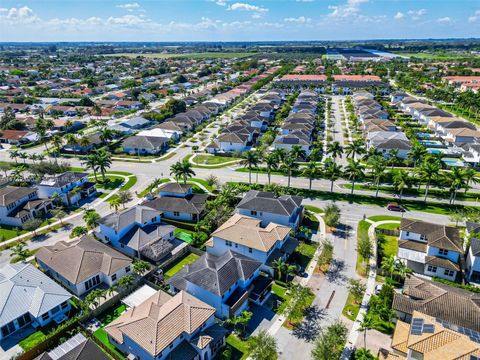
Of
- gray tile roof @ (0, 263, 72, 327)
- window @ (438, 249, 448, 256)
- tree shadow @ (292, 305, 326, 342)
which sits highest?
window @ (438, 249, 448, 256)

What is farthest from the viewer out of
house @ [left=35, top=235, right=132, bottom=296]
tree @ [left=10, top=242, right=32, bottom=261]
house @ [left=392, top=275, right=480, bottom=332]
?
tree @ [left=10, top=242, right=32, bottom=261]

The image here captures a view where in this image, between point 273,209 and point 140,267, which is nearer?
point 140,267

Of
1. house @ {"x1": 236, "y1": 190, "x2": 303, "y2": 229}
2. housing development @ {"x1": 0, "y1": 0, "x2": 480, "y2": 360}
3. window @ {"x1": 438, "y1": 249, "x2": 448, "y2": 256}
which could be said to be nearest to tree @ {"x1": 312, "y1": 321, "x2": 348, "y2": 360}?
housing development @ {"x1": 0, "y1": 0, "x2": 480, "y2": 360}

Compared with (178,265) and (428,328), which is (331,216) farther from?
(428,328)

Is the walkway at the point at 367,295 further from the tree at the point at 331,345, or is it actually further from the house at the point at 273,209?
the house at the point at 273,209

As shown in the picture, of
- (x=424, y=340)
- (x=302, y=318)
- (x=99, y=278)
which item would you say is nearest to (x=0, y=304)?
(x=99, y=278)

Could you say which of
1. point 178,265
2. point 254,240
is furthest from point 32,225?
point 254,240

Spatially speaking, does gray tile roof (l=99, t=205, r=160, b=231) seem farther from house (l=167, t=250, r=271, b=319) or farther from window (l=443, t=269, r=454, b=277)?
window (l=443, t=269, r=454, b=277)
